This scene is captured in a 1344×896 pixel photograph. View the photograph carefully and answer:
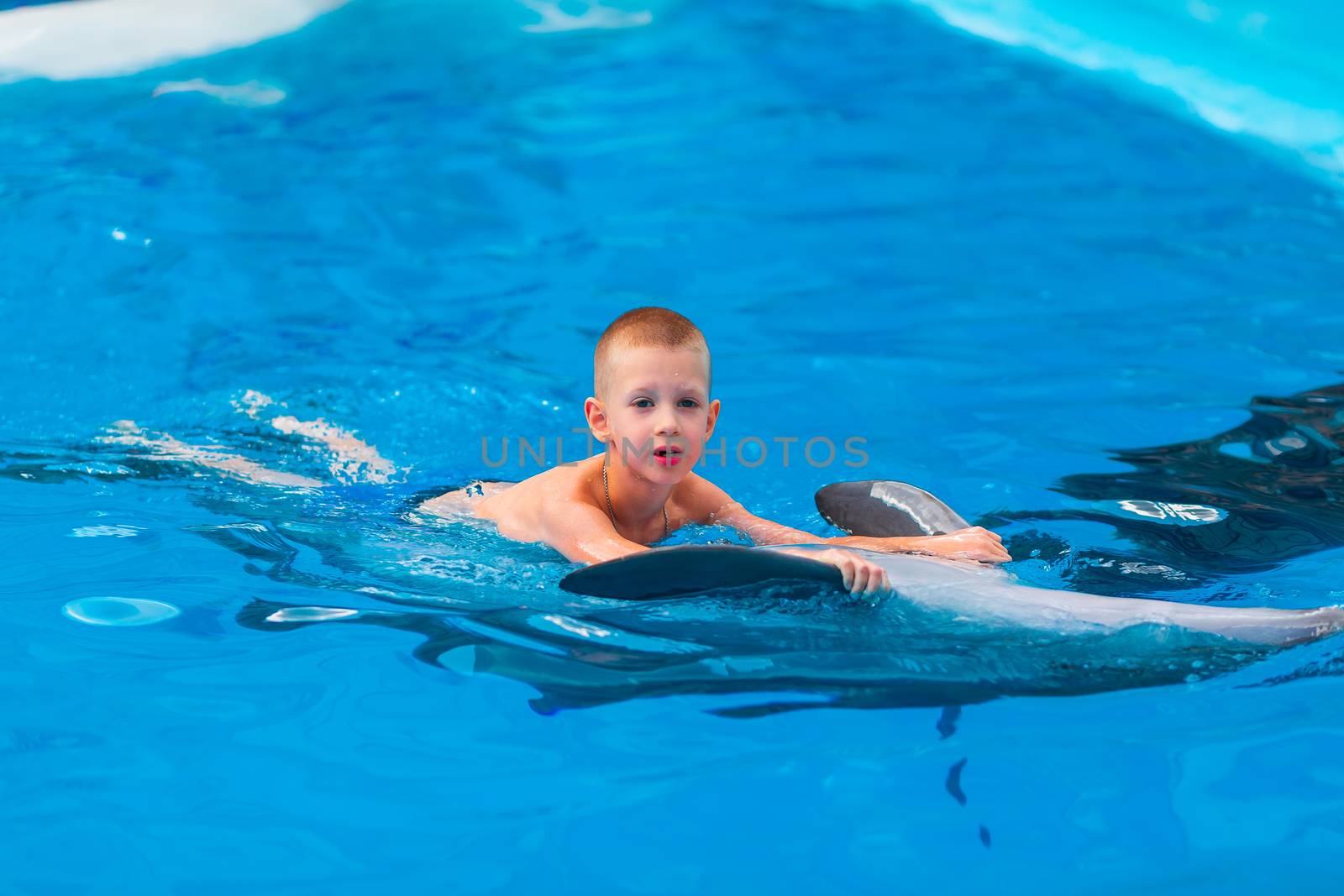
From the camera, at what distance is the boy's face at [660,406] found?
3104 mm

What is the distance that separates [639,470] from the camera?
129 inches

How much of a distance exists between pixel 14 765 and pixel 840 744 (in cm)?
144

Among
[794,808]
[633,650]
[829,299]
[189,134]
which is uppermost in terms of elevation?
[189,134]

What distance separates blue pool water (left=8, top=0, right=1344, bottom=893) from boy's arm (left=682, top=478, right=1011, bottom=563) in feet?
0.32

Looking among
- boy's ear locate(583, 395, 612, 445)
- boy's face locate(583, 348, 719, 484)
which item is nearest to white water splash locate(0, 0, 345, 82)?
boy's ear locate(583, 395, 612, 445)

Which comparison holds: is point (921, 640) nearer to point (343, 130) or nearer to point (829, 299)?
point (829, 299)

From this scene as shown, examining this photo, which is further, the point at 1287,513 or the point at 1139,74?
the point at 1139,74

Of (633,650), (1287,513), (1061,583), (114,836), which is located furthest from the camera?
(1287,513)

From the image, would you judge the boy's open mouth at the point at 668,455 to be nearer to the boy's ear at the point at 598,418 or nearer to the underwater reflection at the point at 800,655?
the boy's ear at the point at 598,418

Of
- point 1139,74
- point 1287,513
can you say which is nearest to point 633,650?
point 1287,513

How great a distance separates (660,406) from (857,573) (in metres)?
0.72

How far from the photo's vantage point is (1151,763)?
7.58 ft

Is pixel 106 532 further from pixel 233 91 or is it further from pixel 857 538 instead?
pixel 233 91

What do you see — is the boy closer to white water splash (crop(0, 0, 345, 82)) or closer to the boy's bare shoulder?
the boy's bare shoulder
